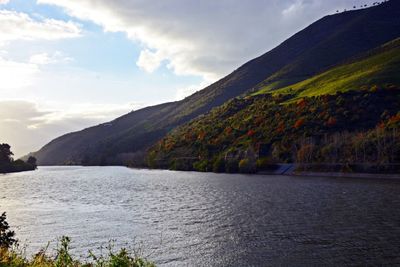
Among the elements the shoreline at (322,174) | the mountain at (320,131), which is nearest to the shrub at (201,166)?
the mountain at (320,131)

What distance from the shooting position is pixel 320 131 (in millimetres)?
149375

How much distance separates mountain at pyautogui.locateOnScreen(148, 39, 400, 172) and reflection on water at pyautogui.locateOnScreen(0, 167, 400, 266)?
47972 mm

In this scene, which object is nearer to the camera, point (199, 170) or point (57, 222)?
point (57, 222)

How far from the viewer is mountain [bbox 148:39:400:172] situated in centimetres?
12619

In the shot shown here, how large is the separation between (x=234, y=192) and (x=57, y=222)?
39.0 metres

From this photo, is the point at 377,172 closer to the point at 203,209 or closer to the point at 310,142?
the point at 310,142

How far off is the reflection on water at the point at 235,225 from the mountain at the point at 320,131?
47972 mm

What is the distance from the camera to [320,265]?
32.1 m

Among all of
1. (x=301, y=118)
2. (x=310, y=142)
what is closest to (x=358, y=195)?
(x=310, y=142)

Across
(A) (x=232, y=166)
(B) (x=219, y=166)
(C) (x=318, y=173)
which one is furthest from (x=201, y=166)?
(C) (x=318, y=173)

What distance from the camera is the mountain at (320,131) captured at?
126 meters

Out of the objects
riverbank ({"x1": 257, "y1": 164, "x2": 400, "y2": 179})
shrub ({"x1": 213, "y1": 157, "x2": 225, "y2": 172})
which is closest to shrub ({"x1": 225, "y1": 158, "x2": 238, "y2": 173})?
shrub ({"x1": 213, "y1": 157, "x2": 225, "y2": 172})

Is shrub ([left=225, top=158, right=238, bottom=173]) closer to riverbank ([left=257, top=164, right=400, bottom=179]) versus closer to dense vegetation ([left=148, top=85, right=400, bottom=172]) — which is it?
dense vegetation ([left=148, top=85, right=400, bottom=172])

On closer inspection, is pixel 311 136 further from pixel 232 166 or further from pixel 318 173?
pixel 232 166
